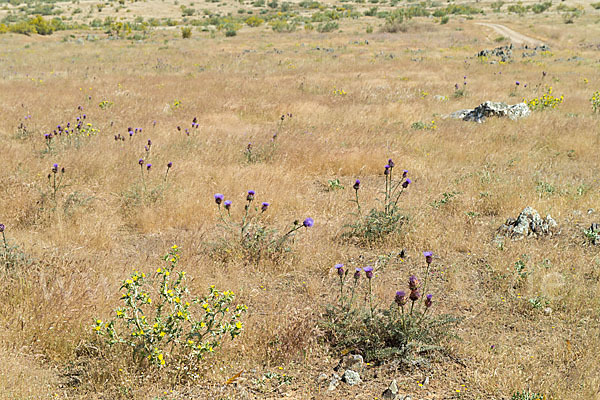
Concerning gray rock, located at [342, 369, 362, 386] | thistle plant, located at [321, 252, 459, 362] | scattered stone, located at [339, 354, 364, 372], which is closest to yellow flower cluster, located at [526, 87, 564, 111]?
thistle plant, located at [321, 252, 459, 362]

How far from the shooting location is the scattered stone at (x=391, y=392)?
2.86 meters

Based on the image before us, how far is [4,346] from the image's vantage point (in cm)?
289

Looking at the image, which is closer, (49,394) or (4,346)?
(49,394)

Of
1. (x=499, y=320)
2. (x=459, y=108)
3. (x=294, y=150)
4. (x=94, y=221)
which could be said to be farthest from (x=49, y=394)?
(x=459, y=108)

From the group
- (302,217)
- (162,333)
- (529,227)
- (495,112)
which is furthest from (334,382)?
(495,112)

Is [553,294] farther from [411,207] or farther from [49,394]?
[49,394]

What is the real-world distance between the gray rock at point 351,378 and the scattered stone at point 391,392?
21cm

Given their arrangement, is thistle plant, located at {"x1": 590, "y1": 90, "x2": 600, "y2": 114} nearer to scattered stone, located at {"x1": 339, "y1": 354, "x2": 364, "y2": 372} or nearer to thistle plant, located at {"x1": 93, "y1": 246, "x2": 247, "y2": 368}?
scattered stone, located at {"x1": 339, "y1": 354, "x2": 364, "y2": 372}

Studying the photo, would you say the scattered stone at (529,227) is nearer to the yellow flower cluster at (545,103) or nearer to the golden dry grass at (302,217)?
the golden dry grass at (302,217)

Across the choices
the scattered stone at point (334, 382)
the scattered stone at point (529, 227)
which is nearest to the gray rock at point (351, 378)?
the scattered stone at point (334, 382)

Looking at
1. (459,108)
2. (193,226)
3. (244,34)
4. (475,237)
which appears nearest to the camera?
(475,237)

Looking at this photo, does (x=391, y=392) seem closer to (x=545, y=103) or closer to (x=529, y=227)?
(x=529, y=227)

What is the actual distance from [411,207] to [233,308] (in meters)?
2.98

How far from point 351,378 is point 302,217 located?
2938 mm
